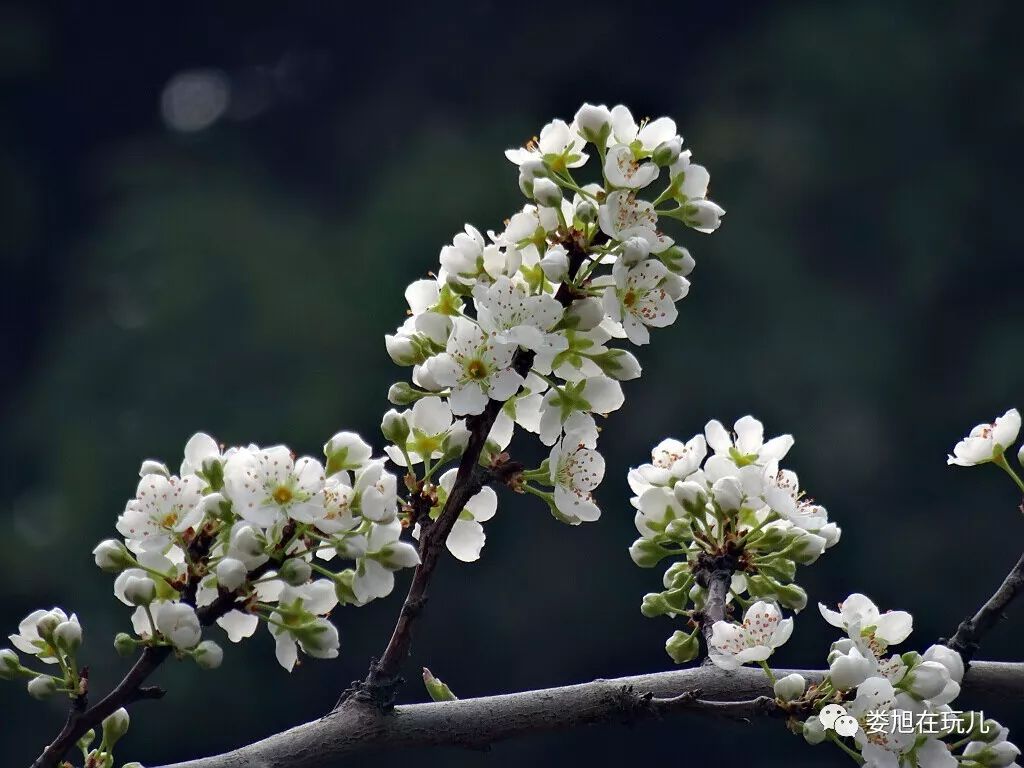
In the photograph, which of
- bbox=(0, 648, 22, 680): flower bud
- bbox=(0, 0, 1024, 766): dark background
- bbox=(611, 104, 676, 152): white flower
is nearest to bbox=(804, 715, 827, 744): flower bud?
bbox=(611, 104, 676, 152): white flower

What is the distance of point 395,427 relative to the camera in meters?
1.36

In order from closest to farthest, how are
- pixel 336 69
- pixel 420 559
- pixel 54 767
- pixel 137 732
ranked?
pixel 54 767 → pixel 420 559 → pixel 137 732 → pixel 336 69

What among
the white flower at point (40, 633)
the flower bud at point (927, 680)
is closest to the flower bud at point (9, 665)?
the white flower at point (40, 633)

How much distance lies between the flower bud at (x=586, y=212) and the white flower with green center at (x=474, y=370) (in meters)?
0.14

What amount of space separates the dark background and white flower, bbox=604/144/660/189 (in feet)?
21.8

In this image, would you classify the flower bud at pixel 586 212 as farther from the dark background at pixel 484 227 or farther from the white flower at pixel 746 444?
the dark background at pixel 484 227

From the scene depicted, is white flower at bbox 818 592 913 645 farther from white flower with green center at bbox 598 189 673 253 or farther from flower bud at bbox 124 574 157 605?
flower bud at bbox 124 574 157 605

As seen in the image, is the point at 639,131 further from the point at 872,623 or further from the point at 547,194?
the point at 872,623

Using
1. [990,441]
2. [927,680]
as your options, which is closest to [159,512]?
[927,680]

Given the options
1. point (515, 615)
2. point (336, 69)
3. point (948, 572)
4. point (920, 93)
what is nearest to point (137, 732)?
point (515, 615)

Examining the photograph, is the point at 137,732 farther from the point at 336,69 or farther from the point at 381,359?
the point at 336,69

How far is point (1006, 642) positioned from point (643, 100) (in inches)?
196

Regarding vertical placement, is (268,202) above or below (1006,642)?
above

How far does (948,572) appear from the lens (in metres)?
9.44
